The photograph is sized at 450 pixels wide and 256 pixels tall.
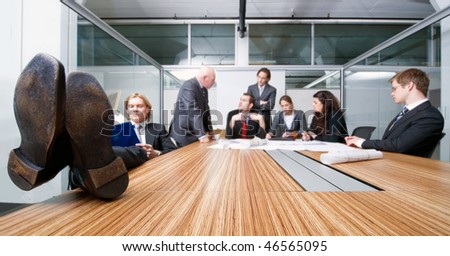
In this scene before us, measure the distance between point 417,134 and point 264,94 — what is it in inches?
93.3

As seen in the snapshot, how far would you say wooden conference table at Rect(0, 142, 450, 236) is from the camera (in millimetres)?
255

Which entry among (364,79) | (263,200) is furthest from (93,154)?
(364,79)

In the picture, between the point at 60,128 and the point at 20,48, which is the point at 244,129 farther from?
the point at 60,128

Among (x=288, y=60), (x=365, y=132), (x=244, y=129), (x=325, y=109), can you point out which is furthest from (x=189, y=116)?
(x=288, y=60)

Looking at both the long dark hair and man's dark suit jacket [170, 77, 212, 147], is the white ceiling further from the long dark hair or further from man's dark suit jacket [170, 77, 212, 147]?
man's dark suit jacket [170, 77, 212, 147]

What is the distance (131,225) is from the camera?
26 cm

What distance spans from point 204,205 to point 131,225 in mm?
97

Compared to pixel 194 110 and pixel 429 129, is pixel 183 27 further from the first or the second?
pixel 429 129

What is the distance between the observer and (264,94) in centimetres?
340

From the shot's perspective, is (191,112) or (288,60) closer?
(191,112)

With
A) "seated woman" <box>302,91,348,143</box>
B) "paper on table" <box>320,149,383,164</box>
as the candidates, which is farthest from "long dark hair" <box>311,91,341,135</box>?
"paper on table" <box>320,149,383,164</box>

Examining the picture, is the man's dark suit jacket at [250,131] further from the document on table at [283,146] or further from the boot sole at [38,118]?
the boot sole at [38,118]

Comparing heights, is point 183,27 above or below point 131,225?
above

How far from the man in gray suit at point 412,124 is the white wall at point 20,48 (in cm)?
214
